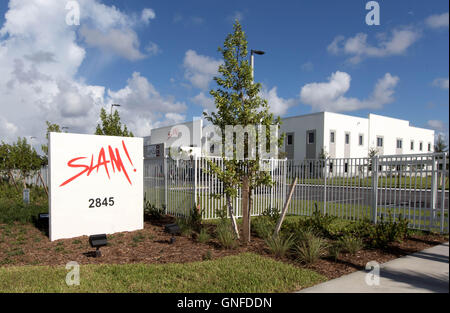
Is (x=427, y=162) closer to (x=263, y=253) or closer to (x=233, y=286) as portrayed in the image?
Result: (x=263, y=253)

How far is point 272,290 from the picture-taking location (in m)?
4.34

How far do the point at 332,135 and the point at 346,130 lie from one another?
2.77 m

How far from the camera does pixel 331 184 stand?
422 inches

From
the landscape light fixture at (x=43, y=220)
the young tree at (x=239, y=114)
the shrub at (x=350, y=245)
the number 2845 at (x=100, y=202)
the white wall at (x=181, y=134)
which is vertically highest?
the white wall at (x=181, y=134)

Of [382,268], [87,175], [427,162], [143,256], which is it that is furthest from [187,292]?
[427,162]

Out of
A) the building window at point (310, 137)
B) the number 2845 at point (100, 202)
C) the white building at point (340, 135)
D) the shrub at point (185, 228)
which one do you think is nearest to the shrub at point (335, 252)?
the shrub at point (185, 228)

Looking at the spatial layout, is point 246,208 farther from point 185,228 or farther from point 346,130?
point 346,130

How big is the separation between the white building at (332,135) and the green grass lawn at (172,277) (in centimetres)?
2910

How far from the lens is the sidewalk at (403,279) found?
432 centimetres

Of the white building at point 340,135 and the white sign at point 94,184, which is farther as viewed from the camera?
the white building at point 340,135

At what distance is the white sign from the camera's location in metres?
7.58

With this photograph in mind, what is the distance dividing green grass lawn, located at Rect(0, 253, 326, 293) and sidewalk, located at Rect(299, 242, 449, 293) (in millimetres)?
371

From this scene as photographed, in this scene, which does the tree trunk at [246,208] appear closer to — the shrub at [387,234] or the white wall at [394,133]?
the shrub at [387,234]

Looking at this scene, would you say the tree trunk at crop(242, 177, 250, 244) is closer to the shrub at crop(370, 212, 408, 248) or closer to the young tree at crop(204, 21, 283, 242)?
the young tree at crop(204, 21, 283, 242)
